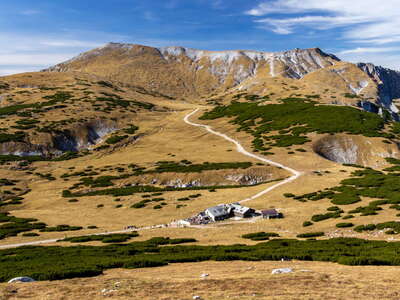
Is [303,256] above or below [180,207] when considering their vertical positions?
above

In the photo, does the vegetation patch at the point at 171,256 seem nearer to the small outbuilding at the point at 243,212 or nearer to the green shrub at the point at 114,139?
the small outbuilding at the point at 243,212

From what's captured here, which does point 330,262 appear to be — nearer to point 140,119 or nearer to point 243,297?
point 243,297

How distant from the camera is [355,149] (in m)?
98.4

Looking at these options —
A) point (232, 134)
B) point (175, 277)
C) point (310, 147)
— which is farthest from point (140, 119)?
point (175, 277)

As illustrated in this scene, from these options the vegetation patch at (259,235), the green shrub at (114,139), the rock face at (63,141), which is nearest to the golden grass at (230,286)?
the vegetation patch at (259,235)

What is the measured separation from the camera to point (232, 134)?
434 feet

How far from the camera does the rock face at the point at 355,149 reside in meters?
93.9

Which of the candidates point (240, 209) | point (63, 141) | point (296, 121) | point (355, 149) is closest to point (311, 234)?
point (240, 209)

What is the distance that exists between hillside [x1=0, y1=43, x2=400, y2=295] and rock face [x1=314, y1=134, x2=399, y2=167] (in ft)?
1.15

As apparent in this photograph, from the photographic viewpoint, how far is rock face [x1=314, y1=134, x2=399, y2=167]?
93875 mm

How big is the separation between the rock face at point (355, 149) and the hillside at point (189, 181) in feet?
1.15

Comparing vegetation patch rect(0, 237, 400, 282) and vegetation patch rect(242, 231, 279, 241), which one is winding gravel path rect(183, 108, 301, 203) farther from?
vegetation patch rect(0, 237, 400, 282)

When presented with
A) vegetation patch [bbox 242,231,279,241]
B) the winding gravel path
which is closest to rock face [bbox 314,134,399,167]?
the winding gravel path

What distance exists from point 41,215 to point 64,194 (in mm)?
14704
